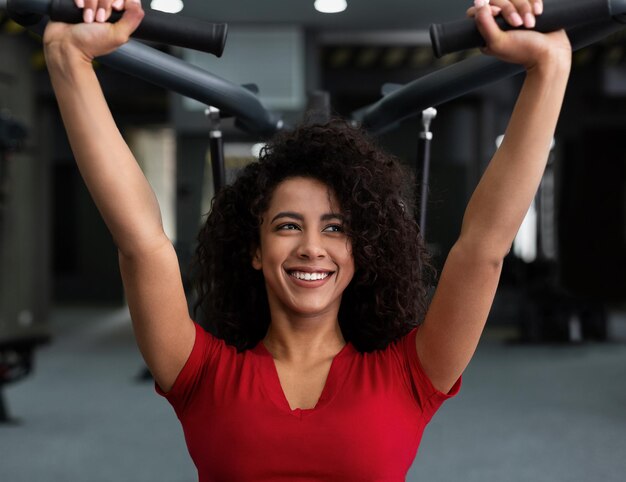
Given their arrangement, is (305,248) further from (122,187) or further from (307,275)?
(122,187)

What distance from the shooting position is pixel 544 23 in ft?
2.61

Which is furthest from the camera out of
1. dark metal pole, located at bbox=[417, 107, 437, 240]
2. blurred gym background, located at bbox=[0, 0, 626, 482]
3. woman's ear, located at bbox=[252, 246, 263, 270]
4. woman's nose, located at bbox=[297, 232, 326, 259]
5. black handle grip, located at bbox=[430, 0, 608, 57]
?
blurred gym background, located at bbox=[0, 0, 626, 482]

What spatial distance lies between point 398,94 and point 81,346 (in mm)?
5848

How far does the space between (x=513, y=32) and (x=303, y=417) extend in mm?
548

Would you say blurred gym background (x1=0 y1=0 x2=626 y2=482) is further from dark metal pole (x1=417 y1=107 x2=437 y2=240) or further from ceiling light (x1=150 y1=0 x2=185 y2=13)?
ceiling light (x1=150 y1=0 x2=185 y2=13)

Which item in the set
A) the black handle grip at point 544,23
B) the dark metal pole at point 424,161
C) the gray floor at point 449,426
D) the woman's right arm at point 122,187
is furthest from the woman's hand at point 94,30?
the gray floor at point 449,426

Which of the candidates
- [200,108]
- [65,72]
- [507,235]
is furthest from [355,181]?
[200,108]

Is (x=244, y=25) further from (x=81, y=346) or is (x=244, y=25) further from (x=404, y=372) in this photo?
(x=404, y=372)

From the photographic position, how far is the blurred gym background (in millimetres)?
3480

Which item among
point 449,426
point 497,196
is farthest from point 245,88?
point 449,426

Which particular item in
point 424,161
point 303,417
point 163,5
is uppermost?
point 163,5

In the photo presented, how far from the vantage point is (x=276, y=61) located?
221 inches

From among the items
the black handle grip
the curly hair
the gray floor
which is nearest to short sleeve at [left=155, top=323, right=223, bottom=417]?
the curly hair

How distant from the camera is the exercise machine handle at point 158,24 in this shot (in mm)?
799
